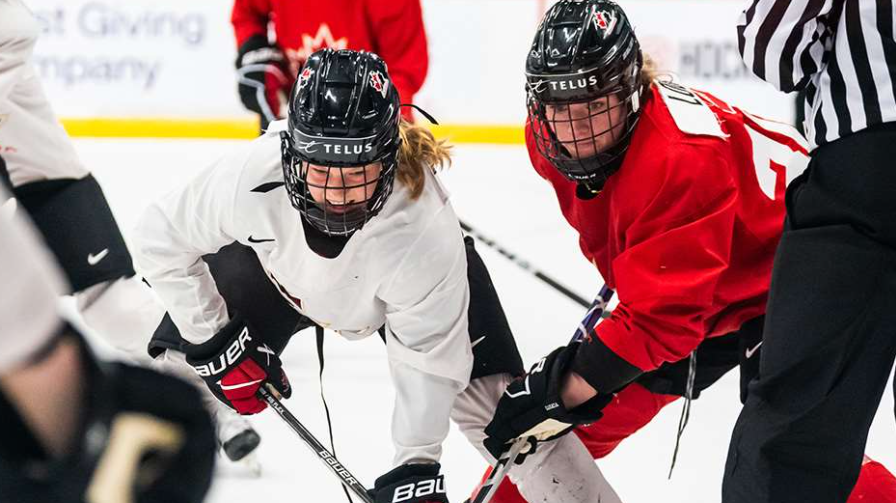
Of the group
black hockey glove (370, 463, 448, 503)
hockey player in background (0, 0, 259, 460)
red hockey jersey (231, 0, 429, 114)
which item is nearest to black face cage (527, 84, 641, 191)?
black hockey glove (370, 463, 448, 503)

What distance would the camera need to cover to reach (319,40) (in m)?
3.63

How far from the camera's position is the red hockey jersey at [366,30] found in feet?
11.6

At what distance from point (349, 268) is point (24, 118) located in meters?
0.93

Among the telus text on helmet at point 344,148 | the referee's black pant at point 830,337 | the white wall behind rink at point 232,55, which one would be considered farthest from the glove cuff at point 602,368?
the white wall behind rink at point 232,55

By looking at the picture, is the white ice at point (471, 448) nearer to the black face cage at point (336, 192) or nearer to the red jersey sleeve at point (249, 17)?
the black face cage at point (336, 192)

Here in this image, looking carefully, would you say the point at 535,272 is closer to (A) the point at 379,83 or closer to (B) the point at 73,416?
(A) the point at 379,83

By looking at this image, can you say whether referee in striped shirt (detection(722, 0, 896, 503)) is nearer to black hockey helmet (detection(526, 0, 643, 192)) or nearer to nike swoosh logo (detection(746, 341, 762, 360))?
black hockey helmet (detection(526, 0, 643, 192))

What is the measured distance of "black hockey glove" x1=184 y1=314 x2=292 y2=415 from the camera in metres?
2.05

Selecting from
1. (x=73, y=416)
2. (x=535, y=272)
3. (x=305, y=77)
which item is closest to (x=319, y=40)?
(x=535, y=272)

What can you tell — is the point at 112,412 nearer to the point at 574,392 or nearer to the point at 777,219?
the point at 574,392

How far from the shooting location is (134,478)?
0.81 m

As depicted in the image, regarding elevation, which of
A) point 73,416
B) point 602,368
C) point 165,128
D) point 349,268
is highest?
point 73,416

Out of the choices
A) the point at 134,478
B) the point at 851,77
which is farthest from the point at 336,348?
the point at 134,478

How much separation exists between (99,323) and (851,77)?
1.65 m
